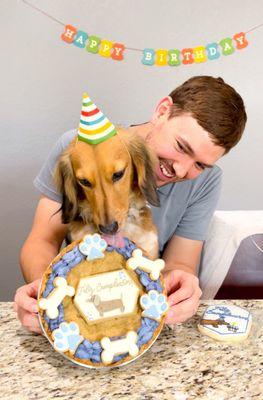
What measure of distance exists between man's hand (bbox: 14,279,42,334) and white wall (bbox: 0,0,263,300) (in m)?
1.28

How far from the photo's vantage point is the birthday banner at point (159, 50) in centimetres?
200

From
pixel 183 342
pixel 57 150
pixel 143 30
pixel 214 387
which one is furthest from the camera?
pixel 143 30

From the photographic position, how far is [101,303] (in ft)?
2.74

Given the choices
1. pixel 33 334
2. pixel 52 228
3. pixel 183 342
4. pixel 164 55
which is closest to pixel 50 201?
pixel 52 228

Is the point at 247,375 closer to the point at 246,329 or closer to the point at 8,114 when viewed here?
the point at 246,329

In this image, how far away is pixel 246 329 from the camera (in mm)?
946

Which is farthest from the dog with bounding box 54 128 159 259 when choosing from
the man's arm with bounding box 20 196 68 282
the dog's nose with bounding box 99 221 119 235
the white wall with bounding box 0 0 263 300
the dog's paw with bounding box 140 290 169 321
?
the white wall with bounding box 0 0 263 300

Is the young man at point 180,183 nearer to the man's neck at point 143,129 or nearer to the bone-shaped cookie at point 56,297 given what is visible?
the man's neck at point 143,129

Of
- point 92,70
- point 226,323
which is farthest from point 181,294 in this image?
point 92,70

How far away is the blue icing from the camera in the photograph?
0.81 meters

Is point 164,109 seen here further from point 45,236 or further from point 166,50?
point 166,50

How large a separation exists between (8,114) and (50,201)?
91 cm

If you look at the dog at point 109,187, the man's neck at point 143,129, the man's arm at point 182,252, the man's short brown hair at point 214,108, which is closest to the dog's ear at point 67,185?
the dog at point 109,187

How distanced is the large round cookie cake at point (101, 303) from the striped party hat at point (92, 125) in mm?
186
